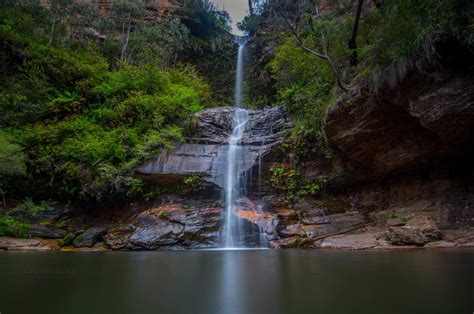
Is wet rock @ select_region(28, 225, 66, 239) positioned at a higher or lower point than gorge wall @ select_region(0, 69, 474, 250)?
lower

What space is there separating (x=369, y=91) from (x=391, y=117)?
1.12m

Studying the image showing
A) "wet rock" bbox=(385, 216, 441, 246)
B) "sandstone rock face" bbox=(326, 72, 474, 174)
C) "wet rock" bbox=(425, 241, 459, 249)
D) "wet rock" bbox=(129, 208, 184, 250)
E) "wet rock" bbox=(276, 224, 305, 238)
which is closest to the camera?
"wet rock" bbox=(425, 241, 459, 249)

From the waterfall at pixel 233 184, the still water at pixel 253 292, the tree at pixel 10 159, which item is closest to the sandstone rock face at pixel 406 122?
the waterfall at pixel 233 184

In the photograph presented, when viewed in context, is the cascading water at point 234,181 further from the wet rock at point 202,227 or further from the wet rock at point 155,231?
the wet rock at point 155,231

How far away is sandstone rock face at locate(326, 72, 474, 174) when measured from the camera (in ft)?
23.9

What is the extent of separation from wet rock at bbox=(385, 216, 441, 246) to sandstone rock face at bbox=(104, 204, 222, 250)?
220 inches

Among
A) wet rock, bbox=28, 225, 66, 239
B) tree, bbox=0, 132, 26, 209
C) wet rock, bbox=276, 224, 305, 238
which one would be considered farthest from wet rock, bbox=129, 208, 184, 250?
tree, bbox=0, 132, 26, 209

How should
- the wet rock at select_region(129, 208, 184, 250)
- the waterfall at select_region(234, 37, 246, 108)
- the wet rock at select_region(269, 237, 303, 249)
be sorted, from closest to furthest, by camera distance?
the wet rock at select_region(269, 237, 303, 249), the wet rock at select_region(129, 208, 184, 250), the waterfall at select_region(234, 37, 246, 108)

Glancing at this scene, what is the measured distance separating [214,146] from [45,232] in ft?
25.0

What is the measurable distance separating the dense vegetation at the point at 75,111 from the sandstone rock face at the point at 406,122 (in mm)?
7507

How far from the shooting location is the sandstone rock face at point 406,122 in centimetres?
730

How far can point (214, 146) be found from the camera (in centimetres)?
1354

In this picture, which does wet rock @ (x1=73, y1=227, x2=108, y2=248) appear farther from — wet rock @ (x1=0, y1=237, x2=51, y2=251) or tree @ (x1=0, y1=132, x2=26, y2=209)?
tree @ (x1=0, y1=132, x2=26, y2=209)

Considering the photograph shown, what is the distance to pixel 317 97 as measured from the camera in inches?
491
